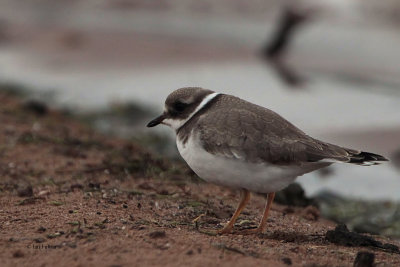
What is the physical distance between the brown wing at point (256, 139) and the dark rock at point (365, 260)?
0.87m

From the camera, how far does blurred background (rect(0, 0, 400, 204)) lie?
10727 millimetres

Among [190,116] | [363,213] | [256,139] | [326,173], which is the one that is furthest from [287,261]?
[326,173]

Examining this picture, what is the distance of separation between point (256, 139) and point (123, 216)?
49.1 inches

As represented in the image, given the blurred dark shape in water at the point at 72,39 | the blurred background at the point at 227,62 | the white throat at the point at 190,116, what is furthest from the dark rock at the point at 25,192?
the blurred dark shape in water at the point at 72,39

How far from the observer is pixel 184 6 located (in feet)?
63.4

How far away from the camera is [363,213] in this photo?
8.05 metres

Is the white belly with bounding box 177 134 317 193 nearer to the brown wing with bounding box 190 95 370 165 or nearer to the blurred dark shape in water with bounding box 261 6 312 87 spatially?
the brown wing with bounding box 190 95 370 165

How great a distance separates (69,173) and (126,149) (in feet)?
4.49

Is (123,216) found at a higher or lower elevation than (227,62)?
lower

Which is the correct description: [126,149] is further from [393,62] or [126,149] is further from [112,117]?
[393,62]

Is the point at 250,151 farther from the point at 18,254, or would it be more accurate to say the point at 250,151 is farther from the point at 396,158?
the point at 396,158

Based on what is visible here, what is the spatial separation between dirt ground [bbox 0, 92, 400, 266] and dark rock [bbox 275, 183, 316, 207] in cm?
17

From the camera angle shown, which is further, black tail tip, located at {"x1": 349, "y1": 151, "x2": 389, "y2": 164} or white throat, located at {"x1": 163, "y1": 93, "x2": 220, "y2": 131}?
white throat, located at {"x1": 163, "y1": 93, "x2": 220, "y2": 131}

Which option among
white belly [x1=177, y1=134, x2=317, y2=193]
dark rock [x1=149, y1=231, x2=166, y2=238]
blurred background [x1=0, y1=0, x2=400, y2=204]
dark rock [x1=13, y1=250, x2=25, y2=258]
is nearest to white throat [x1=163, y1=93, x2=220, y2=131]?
white belly [x1=177, y1=134, x2=317, y2=193]
